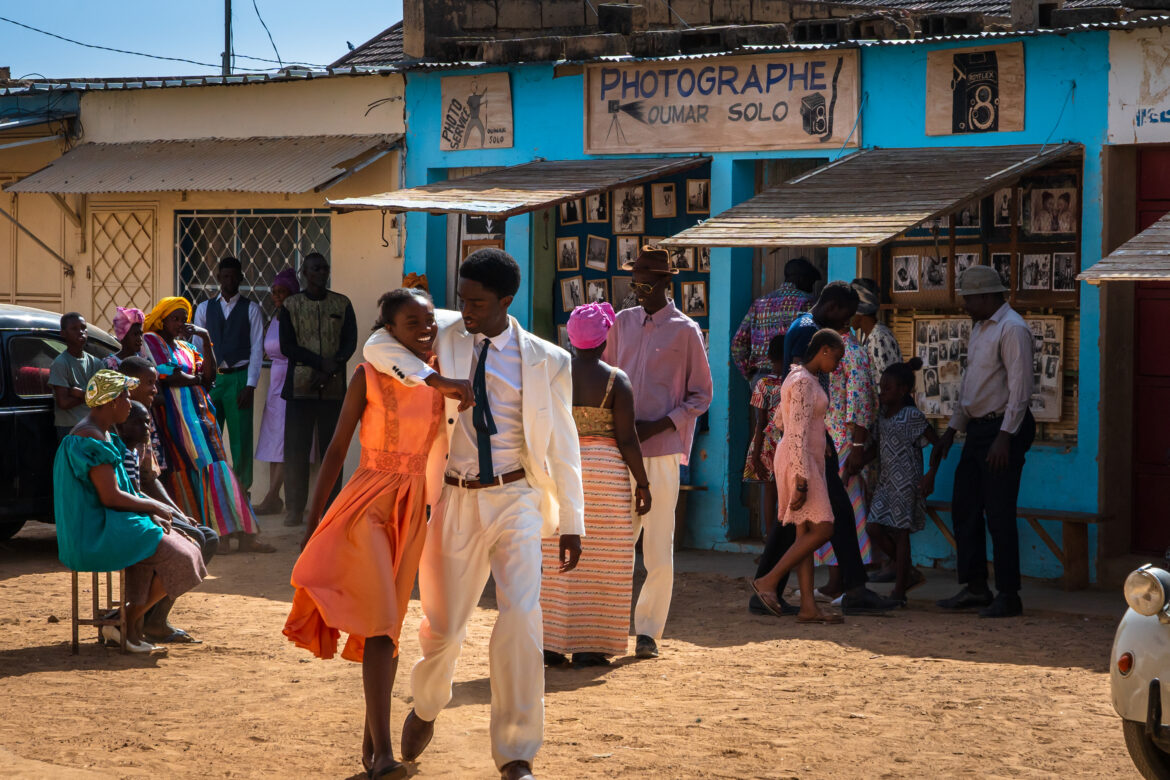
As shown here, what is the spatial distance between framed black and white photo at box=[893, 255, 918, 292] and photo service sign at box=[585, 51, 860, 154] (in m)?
0.80

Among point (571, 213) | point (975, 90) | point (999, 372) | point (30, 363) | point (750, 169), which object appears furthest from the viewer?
point (571, 213)

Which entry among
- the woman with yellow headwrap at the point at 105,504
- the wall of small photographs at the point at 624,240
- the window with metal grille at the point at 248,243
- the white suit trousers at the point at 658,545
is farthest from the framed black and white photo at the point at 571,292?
the woman with yellow headwrap at the point at 105,504

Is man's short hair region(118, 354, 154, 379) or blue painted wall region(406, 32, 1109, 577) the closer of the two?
man's short hair region(118, 354, 154, 379)

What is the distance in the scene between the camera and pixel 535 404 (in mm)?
5094

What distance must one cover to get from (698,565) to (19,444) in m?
4.29

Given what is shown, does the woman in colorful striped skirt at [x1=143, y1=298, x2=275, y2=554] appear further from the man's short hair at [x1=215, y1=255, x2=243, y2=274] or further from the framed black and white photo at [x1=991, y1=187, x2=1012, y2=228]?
the framed black and white photo at [x1=991, y1=187, x2=1012, y2=228]

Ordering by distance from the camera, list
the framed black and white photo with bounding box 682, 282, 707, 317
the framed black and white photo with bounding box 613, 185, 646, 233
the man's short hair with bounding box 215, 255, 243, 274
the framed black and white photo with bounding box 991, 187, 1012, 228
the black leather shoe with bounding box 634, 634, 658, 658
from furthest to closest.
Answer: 1. the man's short hair with bounding box 215, 255, 243, 274
2. the framed black and white photo with bounding box 613, 185, 646, 233
3. the framed black and white photo with bounding box 682, 282, 707, 317
4. the framed black and white photo with bounding box 991, 187, 1012, 228
5. the black leather shoe with bounding box 634, 634, 658, 658

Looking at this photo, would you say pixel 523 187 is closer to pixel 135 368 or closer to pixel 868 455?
pixel 868 455

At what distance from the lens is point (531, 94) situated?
37.3 ft

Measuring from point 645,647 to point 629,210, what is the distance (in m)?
4.56

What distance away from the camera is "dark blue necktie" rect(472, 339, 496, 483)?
16.5 ft

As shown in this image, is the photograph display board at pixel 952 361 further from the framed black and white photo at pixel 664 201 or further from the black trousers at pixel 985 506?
the framed black and white photo at pixel 664 201

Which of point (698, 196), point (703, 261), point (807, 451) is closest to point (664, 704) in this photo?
point (807, 451)

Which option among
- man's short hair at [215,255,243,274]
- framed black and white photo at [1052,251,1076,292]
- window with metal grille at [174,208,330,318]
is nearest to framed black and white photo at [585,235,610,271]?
window with metal grille at [174,208,330,318]
